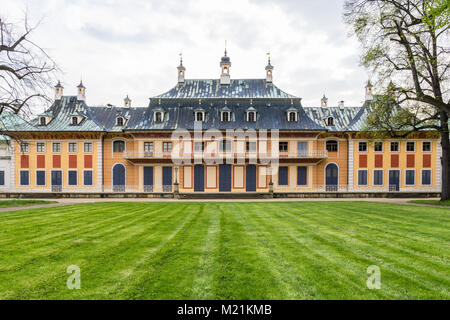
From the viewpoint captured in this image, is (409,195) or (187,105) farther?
(187,105)

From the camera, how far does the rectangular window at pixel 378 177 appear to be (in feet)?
103

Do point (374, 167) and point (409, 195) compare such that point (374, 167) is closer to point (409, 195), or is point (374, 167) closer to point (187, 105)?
point (409, 195)

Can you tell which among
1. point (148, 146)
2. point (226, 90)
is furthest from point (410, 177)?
point (148, 146)

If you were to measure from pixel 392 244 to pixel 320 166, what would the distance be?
25302mm

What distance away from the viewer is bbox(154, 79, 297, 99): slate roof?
3266 centimetres

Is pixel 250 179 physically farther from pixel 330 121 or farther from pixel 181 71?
pixel 181 71

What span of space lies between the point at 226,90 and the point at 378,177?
20533 mm

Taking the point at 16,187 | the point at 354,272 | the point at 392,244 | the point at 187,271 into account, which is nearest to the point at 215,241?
the point at 187,271

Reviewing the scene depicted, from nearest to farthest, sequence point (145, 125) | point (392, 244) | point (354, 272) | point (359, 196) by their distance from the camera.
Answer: point (354, 272), point (392, 244), point (359, 196), point (145, 125)

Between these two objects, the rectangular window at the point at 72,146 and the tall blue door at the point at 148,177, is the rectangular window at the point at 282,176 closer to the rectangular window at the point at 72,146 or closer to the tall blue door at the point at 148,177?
the tall blue door at the point at 148,177

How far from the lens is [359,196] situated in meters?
27.3

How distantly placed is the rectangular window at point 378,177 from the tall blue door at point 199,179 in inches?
775

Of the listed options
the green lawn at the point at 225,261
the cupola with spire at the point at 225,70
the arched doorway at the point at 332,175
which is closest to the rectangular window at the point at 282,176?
the arched doorway at the point at 332,175
